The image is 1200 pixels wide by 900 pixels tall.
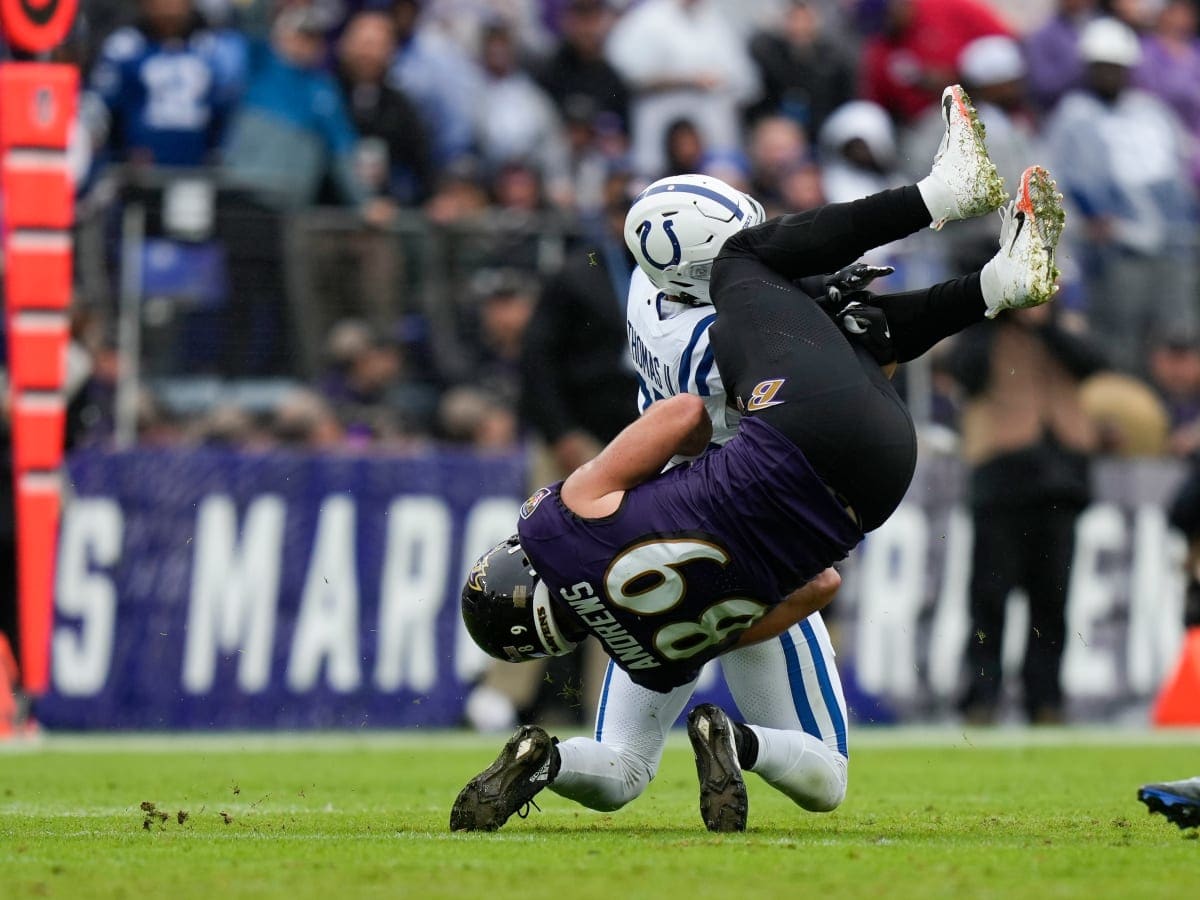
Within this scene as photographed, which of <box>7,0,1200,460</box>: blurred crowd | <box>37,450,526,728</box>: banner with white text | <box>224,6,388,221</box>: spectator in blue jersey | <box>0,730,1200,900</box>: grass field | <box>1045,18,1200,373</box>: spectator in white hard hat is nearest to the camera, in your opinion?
<box>0,730,1200,900</box>: grass field

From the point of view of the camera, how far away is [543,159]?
14461mm

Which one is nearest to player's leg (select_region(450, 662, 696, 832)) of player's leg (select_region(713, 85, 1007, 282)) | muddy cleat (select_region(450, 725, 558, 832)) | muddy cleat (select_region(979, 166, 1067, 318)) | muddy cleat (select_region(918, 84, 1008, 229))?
muddy cleat (select_region(450, 725, 558, 832))

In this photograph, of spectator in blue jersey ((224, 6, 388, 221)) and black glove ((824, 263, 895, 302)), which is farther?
spectator in blue jersey ((224, 6, 388, 221))

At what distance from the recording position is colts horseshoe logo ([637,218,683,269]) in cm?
628

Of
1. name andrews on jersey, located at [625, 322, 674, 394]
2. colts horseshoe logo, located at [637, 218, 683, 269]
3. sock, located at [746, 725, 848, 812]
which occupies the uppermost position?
colts horseshoe logo, located at [637, 218, 683, 269]

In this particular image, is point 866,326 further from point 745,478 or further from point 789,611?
point 789,611

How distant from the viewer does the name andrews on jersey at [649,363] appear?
6535 millimetres

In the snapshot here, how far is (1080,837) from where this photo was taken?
611cm

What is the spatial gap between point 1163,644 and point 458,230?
16.6 ft

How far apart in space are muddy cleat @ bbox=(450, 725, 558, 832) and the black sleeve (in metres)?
1.52

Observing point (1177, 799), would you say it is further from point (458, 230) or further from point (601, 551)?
point (458, 230)

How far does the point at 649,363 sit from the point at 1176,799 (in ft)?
6.60

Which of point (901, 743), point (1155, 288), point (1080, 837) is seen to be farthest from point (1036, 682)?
point (1080, 837)

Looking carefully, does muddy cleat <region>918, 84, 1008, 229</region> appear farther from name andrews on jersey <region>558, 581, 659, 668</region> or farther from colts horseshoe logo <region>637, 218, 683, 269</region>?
name andrews on jersey <region>558, 581, 659, 668</region>
